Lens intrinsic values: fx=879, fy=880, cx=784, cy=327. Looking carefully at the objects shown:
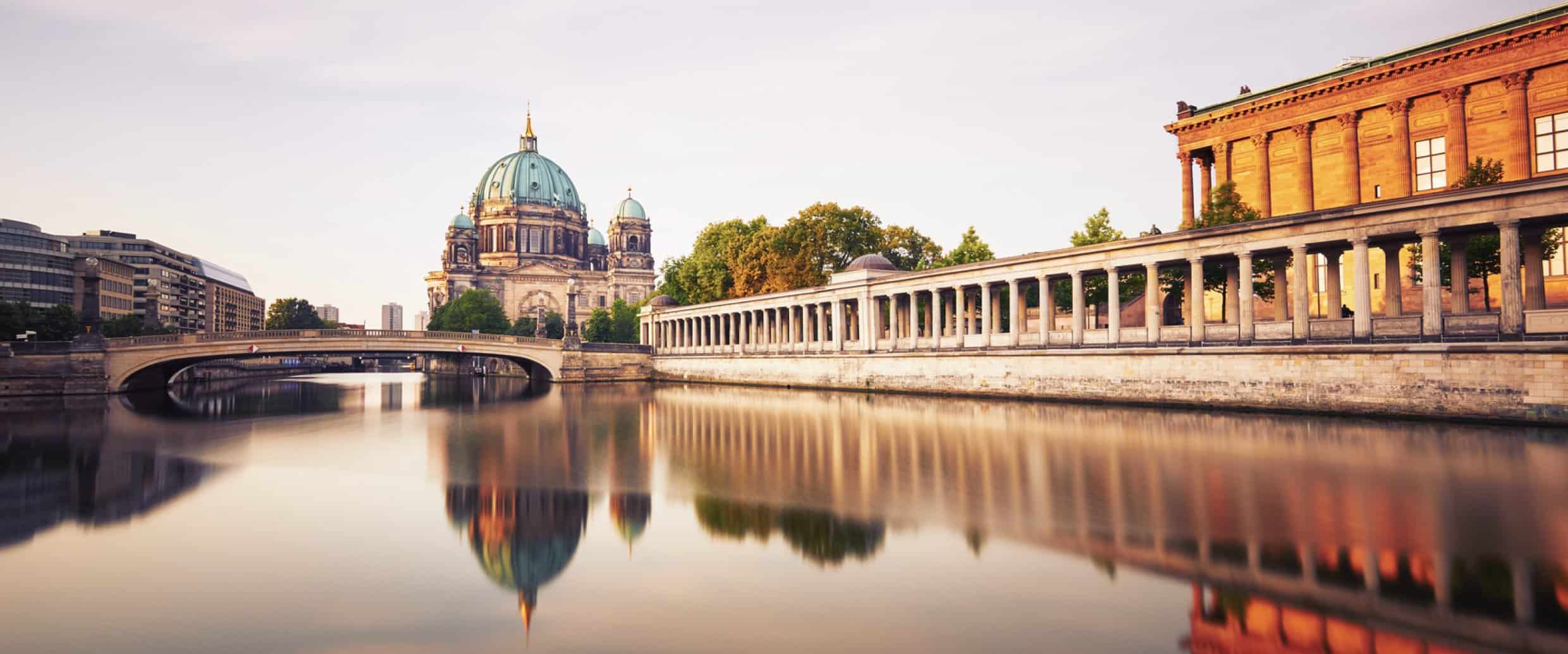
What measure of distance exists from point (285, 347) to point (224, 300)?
5162 inches

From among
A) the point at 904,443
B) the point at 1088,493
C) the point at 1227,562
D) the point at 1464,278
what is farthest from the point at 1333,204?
the point at 1227,562


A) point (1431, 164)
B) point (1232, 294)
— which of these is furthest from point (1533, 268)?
point (1431, 164)

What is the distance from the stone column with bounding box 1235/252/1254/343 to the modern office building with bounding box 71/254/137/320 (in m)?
112

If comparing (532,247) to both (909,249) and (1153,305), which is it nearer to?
(909,249)

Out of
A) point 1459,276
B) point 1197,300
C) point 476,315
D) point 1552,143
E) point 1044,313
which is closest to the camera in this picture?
point 1459,276

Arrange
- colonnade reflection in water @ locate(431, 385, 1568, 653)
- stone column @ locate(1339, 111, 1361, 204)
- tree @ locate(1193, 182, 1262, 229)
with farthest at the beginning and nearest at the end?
tree @ locate(1193, 182, 1262, 229), stone column @ locate(1339, 111, 1361, 204), colonnade reflection in water @ locate(431, 385, 1568, 653)

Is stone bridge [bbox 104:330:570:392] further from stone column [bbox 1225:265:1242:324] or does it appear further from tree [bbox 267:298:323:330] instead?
tree [bbox 267:298:323:330]

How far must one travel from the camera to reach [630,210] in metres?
169

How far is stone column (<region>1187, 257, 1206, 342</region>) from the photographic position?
110 feet

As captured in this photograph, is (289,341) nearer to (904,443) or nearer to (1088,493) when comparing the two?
(904,443)

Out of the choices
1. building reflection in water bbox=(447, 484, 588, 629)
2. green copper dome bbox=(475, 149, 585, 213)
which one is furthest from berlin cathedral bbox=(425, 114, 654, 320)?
building reflection in water bbox=(447, 484, 588, 629)

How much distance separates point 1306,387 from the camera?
Answer: 28984 mm

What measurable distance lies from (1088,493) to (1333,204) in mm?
37919

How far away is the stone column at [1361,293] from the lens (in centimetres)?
2859
